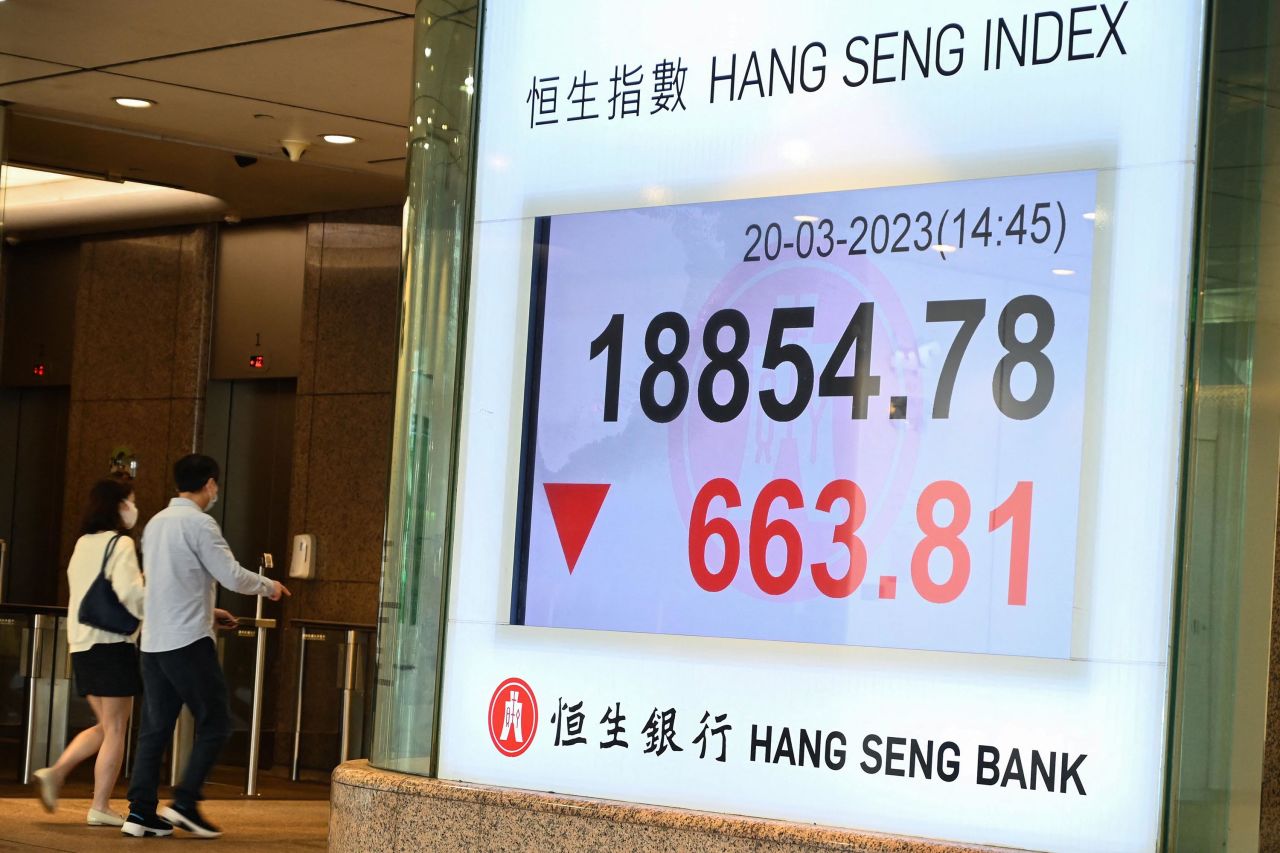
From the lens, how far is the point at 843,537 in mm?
3371

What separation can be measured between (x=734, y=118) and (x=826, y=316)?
0.50 metres

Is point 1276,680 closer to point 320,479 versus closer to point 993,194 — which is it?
point 993,194

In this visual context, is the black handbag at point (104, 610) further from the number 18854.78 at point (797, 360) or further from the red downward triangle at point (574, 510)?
the number 18854.78 at point (797, 360)

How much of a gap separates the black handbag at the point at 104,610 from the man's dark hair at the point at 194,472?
1.97 feet

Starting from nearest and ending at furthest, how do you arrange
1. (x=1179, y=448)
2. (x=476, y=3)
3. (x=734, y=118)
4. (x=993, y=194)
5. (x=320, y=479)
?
(x=1179, y=448), (x=993, y=194), (x=734, y=118), (x=476, y=3), (x=320, y=479)

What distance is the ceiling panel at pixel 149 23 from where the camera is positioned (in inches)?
284

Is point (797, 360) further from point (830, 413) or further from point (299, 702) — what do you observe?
point (299, 702)

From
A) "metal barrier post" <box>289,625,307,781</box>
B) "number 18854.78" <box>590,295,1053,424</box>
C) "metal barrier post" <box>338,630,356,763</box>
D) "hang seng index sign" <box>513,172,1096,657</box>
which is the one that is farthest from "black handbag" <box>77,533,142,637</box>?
"number 18854.78" <box>590,295,1053,424</box>

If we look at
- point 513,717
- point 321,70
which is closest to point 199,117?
point 321,70

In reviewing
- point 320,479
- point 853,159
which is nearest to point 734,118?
point 853,159

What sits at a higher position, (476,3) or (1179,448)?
(476,3)

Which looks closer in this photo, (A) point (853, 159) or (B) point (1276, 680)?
(B) point (1276, 680)

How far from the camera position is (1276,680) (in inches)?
119

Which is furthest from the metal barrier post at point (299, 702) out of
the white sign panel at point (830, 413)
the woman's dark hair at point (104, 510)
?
the white sign panel at point (830, 413)
